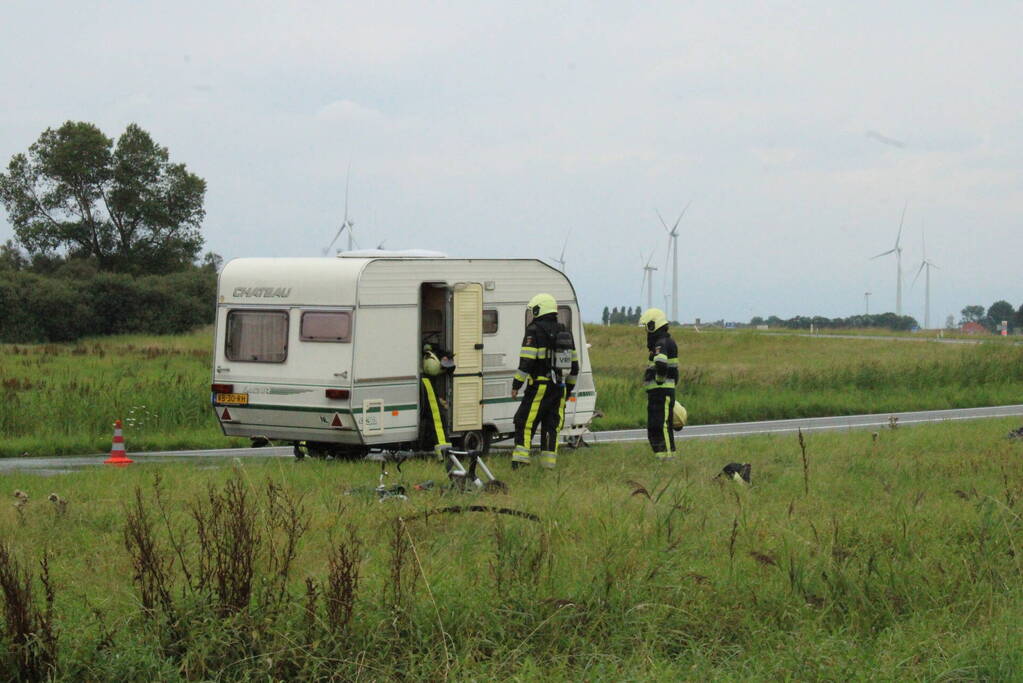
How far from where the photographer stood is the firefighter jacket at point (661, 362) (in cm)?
Answer: 1510

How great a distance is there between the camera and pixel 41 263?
6469cm

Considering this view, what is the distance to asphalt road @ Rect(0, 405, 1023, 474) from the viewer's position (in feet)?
53.9

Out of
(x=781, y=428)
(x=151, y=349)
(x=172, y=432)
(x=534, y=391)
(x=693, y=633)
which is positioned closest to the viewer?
(x=693, y=633)

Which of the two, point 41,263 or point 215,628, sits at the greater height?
point 41,263

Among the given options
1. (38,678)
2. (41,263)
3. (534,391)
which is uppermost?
(41,263)

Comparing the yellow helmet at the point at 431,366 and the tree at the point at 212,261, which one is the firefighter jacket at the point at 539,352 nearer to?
the yellow helmet at the point at 431,366

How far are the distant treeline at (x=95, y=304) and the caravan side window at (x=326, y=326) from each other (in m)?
41.6

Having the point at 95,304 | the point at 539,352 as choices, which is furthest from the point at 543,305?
the point at 95,304

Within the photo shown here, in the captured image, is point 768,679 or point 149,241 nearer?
point 768,679

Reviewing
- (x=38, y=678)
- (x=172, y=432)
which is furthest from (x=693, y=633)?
(x=172, y=432)

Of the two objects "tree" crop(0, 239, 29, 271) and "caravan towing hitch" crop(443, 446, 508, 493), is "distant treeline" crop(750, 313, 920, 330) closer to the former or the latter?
"tree" crop(0, 239, 29, 271)

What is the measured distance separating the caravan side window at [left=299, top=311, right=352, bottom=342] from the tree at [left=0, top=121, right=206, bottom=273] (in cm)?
5404

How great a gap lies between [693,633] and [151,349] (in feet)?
114

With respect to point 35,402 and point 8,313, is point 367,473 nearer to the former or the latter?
point 35,402
